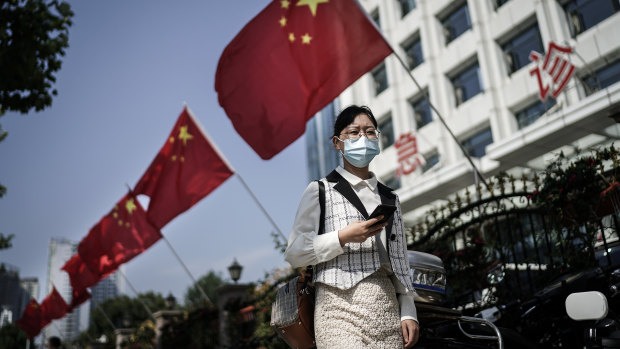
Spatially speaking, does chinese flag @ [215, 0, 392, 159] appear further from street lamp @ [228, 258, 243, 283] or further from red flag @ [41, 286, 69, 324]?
red flag @ [41, 286, 69, 324]

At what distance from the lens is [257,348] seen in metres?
8.07

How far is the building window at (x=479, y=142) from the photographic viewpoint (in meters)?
21.4

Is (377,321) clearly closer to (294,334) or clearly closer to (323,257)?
(323,257)

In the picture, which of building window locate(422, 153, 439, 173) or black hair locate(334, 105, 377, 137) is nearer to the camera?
black hair locate(334, 105, 377, 137)

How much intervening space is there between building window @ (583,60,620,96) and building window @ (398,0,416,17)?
36.5 feet

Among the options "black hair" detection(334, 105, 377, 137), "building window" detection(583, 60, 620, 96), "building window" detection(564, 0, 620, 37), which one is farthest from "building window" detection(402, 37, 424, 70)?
"black hair" detection(334, 105, 377, 137)

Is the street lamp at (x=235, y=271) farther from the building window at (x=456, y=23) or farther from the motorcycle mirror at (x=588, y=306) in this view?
the building window at (x=456, y=23)

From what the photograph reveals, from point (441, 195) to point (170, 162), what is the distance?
12.7 m

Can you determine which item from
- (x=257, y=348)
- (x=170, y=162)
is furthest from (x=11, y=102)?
(x=257, y=348)

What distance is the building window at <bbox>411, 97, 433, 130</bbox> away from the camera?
2459 centimetres

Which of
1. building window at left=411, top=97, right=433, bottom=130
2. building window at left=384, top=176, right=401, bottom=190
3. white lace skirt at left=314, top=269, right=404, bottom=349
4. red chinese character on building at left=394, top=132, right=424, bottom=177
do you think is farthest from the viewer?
building window at left=384, top=176, right=401, bottom=190

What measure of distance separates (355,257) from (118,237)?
12.7m

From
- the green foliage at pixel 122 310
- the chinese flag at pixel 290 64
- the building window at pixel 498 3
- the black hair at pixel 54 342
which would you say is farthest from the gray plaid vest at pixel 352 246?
the green foliage at pixel 122 310

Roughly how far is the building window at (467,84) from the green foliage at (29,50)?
1733cm
